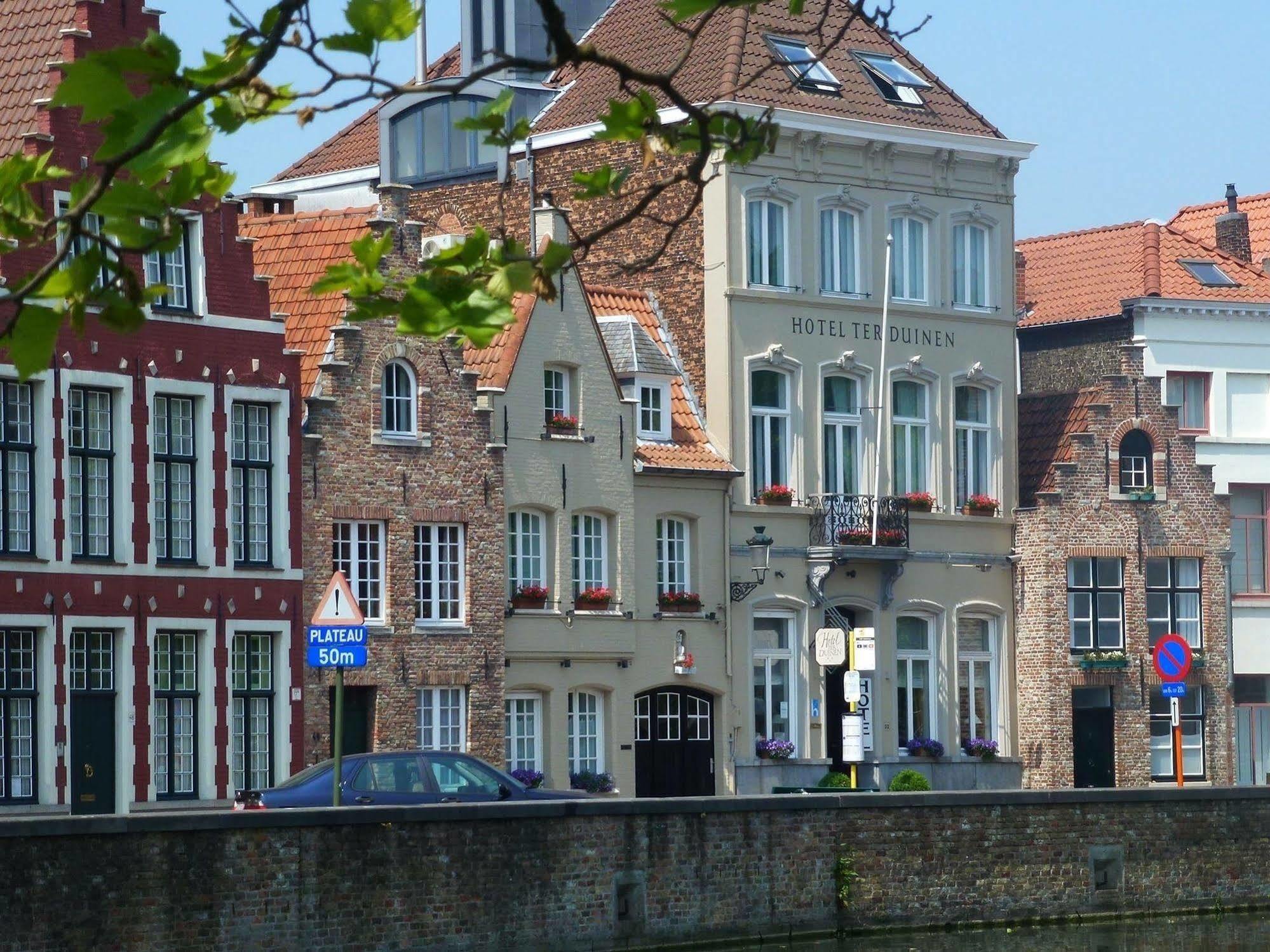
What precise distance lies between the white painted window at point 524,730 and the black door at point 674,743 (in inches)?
78.3

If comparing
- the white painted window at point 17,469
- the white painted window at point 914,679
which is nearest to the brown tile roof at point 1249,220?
the white painted window at point 914,679

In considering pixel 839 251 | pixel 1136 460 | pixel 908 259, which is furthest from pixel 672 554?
pixel 1136 460

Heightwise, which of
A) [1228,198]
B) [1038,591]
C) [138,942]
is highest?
[1228,198]

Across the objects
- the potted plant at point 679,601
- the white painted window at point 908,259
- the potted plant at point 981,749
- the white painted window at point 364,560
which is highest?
the white painted window at point 908,259

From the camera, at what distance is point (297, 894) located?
23031mm

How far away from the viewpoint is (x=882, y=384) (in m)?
44.1

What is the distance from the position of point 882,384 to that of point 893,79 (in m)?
5.64

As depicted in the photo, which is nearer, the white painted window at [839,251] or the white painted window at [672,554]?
the white painted window at [672,554]

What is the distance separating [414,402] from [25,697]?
25.2 feet

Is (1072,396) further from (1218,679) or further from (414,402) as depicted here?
(414,402)

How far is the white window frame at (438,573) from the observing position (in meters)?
36.7

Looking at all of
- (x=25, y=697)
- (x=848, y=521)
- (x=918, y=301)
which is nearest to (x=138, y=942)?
(x=25, y=697)

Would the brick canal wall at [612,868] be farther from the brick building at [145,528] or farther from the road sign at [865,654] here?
the road sign at [865,654]

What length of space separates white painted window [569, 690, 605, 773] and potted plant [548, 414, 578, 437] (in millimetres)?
3849
